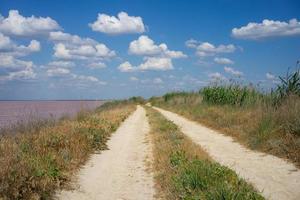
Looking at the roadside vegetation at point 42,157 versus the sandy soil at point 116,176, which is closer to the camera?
the roadside vegetation at point 42,157

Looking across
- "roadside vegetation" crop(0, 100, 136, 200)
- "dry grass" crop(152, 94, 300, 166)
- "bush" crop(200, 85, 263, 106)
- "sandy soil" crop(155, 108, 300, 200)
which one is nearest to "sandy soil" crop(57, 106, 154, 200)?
"roadside vegetation" crop(0, 100, 136, 200)

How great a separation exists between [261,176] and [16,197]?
5.42m

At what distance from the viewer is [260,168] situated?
32.7 ft

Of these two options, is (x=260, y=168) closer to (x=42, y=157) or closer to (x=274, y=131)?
(x=274, y=131)

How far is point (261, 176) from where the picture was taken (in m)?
9.12

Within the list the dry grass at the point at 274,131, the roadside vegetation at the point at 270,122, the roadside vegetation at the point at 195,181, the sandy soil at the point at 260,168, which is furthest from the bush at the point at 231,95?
the roadside vegetation at the point at 195,181

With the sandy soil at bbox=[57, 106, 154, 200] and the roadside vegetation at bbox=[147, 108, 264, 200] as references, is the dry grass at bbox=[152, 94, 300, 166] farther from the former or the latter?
the sandy soil at bbox=[57, 106, 154, 200]

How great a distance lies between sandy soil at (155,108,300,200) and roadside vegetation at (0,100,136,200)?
13.3 feet

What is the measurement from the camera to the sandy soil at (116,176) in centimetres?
830

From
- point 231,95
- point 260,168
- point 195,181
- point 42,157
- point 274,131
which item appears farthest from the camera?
point 231,95

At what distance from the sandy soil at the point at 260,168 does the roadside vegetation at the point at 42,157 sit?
160 inches

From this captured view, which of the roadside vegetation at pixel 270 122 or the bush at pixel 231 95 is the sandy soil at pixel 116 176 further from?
the bush at pixel 231 95

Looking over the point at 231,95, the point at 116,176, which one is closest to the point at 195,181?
the point at 116,176

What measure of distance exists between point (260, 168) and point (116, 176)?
3687mm
